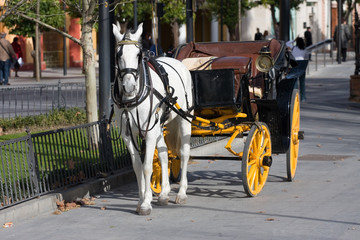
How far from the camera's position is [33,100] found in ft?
57.0

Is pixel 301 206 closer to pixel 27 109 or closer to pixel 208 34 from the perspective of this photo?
pixel 27 109

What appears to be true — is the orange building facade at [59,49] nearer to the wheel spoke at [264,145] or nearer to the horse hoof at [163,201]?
the wheel spoke at [264,145]

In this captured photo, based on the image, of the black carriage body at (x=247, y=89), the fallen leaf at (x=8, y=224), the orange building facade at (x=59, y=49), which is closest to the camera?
the fallen leaf at (x=8, y=224)

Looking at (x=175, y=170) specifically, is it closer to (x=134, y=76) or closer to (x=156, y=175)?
(x=156, y=175)

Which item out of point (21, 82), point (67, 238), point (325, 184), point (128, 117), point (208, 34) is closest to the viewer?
point (67, 238)

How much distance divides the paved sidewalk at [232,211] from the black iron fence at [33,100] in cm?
464

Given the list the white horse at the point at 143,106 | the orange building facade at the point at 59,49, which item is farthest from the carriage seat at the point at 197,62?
the orange building facade at the point at 59,49

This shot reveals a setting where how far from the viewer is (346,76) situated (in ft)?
112

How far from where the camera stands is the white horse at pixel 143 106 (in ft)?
29.5

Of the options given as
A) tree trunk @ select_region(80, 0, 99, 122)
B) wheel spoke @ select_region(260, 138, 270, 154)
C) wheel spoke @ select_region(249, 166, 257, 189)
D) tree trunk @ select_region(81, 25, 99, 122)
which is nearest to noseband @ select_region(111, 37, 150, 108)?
wheel spoke @ select_region(249, 166, 257, 189)

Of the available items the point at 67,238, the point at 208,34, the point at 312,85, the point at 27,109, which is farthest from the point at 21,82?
the point at 208,34

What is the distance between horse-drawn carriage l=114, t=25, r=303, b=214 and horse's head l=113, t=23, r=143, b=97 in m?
0.01

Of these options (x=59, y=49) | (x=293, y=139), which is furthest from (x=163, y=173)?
(x=59, y=49)

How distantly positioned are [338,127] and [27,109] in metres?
6.53
